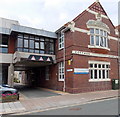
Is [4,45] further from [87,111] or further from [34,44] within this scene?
[87,111]

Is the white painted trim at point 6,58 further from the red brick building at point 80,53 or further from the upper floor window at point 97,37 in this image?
the upper floor window at point 97,37

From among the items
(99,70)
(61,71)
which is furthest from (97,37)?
(61,71)

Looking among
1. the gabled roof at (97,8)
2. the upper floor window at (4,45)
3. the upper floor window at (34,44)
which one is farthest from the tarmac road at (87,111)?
the gabled roof at (97,8)

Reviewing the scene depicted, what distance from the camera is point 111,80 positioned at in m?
17.7

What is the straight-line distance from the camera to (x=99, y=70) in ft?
54.6

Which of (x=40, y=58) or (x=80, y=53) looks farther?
(x=40, y=58)

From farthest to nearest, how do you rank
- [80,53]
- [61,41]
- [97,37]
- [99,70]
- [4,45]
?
[61,41] → [99,70] → [97,37] → [4,45] → [80,53]

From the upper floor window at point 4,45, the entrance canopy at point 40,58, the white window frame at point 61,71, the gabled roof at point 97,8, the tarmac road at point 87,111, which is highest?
the gabled roof at point 97,8

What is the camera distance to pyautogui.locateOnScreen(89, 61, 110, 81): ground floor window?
1594cm

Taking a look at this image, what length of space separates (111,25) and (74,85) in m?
10.3

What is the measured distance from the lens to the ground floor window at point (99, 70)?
15938mm

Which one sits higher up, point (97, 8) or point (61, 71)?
point (97, 8)

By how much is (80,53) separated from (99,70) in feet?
11.8

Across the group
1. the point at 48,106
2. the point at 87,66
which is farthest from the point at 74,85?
the point at 48,106
